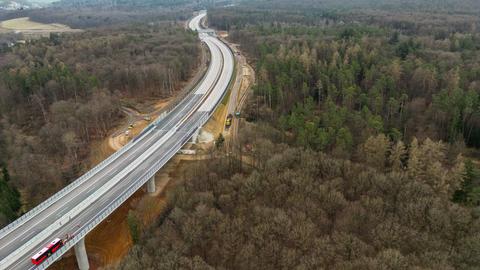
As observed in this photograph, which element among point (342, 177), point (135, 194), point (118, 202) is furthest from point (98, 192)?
point (342, 177)

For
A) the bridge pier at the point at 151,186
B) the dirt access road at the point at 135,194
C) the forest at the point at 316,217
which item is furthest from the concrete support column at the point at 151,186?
the forest at the point at 316,217

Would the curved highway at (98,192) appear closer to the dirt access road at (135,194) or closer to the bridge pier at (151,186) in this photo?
the bridge pier at (151,186)

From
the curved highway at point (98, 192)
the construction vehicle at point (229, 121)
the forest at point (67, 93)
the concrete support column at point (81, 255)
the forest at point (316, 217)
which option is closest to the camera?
the forest at point (316, 217)

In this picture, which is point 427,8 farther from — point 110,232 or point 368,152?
point 110,232

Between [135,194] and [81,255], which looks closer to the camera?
[81,255]

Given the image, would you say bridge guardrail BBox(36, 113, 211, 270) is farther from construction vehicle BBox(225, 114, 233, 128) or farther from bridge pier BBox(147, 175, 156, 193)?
construction vehicle BBox(225, 114, 233, 128)

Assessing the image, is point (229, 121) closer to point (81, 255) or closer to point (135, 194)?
point (135, 194)

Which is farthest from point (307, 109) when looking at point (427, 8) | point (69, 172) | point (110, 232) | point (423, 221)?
point (427, 8)

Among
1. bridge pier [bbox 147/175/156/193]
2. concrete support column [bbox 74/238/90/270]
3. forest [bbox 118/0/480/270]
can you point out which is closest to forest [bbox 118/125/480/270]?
forest [bbox 118/0/480/270]
